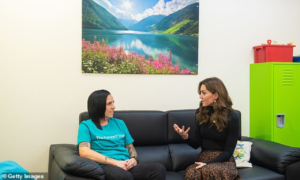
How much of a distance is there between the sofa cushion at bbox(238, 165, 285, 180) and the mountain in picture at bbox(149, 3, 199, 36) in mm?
1603

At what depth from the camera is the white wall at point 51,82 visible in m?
2.99

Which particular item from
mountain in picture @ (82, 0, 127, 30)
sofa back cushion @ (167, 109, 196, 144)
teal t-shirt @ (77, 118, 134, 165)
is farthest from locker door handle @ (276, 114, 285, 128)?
mountain in picture @ (82, 0, 127, 30)

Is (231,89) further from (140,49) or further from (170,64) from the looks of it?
(140,49)

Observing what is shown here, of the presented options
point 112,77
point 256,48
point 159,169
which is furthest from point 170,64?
point 159,169

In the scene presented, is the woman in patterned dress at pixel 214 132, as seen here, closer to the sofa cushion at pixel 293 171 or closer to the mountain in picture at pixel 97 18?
the sofa cushion at pixel 293 171

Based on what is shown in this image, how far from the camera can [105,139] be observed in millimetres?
2580

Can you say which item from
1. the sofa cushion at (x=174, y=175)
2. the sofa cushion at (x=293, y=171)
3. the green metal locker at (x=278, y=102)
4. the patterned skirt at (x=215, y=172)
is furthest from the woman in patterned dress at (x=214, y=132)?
the green metal locker at (x=278, y=102)

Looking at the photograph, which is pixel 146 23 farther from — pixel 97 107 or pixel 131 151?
pixel 131 151

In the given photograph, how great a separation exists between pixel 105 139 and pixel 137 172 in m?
0.37

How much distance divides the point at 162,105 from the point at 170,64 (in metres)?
0.46

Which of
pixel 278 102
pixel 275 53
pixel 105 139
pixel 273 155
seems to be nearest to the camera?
pixel 105 139

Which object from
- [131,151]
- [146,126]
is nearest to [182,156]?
[146,126]

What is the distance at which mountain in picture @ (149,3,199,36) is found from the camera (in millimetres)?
3508

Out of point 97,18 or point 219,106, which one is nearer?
point 219,106
